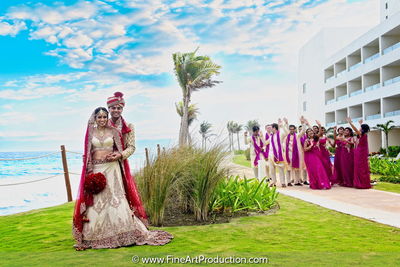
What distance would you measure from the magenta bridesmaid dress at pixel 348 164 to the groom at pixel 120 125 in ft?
26.3

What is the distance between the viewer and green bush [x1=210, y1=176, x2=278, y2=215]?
6.99 m

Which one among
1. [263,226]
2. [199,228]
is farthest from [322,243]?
[199,228]

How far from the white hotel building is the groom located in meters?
27.5

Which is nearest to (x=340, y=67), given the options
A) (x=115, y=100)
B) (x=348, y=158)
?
(x=348, y=158)

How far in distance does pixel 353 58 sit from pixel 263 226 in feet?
116

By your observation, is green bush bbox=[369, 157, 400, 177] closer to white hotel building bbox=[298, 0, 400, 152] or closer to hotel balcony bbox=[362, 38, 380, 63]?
white hotel building bbox=[298, 0, 400, 152]

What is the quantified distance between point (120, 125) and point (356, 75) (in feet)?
112

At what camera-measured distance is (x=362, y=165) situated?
10625 millimetres

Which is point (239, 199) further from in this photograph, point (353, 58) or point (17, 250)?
point (353, 58)

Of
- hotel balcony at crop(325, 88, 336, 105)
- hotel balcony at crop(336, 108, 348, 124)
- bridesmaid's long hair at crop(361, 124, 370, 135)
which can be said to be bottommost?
bridesmaid's long hair at crop(361, 124, 370, 135)

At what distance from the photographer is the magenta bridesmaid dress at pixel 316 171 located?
35.2 feet

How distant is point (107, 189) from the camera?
4.86m

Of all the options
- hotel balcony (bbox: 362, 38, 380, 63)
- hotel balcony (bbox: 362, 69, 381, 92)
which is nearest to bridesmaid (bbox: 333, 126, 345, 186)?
hotel balcony (bbox: 362, 69, 381, 92)

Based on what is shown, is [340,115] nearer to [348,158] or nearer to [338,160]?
[338,160]
